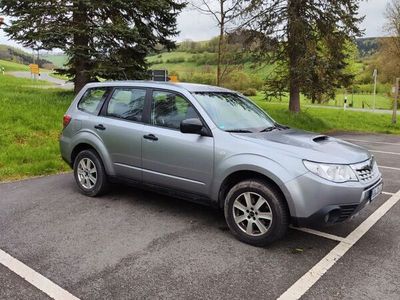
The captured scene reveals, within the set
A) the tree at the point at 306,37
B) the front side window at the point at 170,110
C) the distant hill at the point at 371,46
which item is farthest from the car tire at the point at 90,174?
the distant hill at the point at 371,46

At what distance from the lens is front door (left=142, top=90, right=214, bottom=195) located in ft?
15.3

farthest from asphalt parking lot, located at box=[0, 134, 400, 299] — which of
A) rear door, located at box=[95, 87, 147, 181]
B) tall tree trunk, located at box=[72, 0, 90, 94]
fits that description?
tall tree trunk, located at box=[72, 0, 90, 94]

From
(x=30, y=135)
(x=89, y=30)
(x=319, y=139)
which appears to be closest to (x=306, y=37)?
(x=89, y=30)

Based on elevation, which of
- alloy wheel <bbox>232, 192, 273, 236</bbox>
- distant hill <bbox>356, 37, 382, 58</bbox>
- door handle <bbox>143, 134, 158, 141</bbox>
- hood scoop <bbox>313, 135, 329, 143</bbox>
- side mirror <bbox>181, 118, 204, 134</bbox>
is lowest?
alloy wheel <bbox>232, 192, 273, 236</bbox>

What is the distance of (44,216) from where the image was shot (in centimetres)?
510

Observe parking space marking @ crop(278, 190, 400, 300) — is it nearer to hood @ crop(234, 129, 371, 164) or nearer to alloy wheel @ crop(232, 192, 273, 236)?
alloy wheel @ crop(232, 192, 273, 236)

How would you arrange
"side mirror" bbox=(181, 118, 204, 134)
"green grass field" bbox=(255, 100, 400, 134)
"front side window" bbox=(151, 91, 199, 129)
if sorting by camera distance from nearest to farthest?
1. "side mirror" bbox=(181, 118, 204, 134)
2. "front side window" bbox=(151, 91, 199, 129)
3. "green grass field" bbox=(255, 100, 400, 134)

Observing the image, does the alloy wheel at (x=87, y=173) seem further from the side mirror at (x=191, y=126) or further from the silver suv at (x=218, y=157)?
the side mirror at (x=191, y=126)

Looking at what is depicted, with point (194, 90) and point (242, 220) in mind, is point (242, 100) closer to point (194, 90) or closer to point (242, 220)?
point (194, 90)

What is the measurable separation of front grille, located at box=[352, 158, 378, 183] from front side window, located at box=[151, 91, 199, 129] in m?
1.88

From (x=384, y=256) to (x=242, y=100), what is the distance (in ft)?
8.89

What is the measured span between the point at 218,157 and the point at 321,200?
119 centimetres

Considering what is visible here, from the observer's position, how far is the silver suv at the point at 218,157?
405 centimetres

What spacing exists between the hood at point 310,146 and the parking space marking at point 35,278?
93.5 inches
